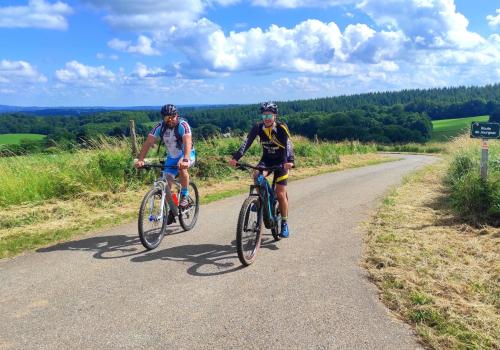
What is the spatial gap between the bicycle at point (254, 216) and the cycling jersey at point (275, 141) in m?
0.28

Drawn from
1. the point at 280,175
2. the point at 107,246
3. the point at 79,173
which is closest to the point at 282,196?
the point at 280,175

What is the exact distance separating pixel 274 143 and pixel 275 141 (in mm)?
40

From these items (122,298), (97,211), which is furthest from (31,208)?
(122,298)

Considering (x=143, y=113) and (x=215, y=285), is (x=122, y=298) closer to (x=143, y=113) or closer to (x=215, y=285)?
(x=215, y=285)

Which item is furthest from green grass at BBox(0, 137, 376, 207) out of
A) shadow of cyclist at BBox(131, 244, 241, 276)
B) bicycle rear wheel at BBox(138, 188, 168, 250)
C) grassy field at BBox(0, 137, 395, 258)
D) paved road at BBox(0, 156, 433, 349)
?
shadow of cyclist at BBox(131, 244, 241, 276)

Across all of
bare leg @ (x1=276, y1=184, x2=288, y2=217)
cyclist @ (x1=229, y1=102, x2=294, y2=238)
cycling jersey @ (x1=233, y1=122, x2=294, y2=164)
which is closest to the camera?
cyclist @ (x1=229, y1=102, x2=294, y2=238)

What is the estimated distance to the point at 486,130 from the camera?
8.40 metres

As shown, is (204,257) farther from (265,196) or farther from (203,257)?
(265,196)

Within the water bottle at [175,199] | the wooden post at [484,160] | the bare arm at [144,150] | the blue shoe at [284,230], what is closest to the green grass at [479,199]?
the wooden post at [484,160]

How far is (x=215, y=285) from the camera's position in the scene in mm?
4922

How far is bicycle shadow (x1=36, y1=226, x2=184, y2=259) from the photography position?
614 cm

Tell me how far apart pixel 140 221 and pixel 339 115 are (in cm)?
7787

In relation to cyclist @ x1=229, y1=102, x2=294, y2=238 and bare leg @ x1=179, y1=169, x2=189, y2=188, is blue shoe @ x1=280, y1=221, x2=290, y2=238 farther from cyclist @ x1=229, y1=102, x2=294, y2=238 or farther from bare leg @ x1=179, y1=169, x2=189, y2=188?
bare leg @ x1=179, y1=169, x2=189, y2=188

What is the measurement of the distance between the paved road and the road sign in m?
3.73
